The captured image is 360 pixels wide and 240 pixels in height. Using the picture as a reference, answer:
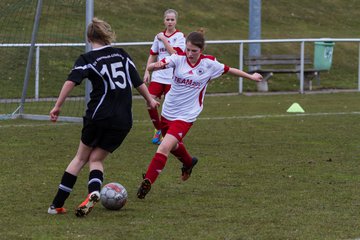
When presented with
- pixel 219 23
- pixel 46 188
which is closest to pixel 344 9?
pixel 219 23

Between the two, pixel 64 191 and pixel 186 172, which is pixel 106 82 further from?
pixel 186 172

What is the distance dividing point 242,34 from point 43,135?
53.5 feet

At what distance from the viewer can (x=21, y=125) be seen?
14508 millimetres

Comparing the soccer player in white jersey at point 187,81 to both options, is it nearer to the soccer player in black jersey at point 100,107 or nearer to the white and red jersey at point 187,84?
the white and red jersey at point 187,84

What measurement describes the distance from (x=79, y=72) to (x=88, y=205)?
3.59 feet

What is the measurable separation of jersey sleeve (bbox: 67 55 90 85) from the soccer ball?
3.26 feet

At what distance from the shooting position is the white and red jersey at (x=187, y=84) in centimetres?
885

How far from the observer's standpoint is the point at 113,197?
7609 millimetres

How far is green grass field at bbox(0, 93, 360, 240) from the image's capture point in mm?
6879

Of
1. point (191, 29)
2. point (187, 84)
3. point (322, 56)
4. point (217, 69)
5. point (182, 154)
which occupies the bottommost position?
point (191, 29)

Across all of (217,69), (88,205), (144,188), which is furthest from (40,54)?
(88,205)

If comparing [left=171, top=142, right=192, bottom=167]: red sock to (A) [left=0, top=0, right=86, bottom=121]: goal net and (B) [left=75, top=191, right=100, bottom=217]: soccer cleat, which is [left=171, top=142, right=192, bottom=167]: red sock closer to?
(B) [left=75, top=191, right=100, bottom=217]: soccer cleat

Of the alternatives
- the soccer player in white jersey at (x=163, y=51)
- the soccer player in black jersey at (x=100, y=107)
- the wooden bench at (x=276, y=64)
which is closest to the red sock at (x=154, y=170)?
the soccer player in black jersey at (x=100, y=107)

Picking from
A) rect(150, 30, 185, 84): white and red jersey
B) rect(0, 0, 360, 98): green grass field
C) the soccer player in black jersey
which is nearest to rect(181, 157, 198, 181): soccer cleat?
the soccer player in black jersey
